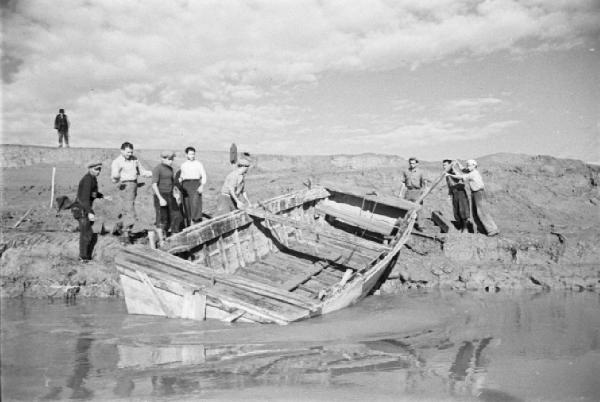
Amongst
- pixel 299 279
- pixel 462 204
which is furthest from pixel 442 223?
pixel 299 279

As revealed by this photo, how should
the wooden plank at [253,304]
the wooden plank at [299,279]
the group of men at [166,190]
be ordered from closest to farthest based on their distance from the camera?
the wooden plank at [253,304] < the wooden plank at [299,279] < the group of men at [166,190]

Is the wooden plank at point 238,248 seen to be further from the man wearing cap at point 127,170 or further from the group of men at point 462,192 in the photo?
the group of men at point 462,192

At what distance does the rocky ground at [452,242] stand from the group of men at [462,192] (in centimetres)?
42

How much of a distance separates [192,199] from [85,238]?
5.99 ft

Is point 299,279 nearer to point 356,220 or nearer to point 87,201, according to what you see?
point 356,220

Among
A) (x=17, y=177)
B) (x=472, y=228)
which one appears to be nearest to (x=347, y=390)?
(x=472, y=228)

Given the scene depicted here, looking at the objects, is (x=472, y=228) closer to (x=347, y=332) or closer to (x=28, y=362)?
(x=347, y=332)

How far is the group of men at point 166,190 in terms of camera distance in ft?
23.1

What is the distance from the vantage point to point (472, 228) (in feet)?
31.7

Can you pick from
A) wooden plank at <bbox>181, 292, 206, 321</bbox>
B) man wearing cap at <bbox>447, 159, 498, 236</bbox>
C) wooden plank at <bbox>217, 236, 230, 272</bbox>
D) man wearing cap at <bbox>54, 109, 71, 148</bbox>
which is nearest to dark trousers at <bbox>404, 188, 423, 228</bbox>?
man wearing cap at <bbox>447, 159, 498, 236</bbox>

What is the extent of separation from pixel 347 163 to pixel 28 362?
2295cm

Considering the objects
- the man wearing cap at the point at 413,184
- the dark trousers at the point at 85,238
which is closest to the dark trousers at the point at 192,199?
the dark trousers at the point at 85,238

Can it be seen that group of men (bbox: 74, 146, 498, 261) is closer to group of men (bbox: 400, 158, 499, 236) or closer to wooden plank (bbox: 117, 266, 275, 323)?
group of men (bbox: 400, 158, 499, 236)

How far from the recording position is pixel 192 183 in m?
7.74
